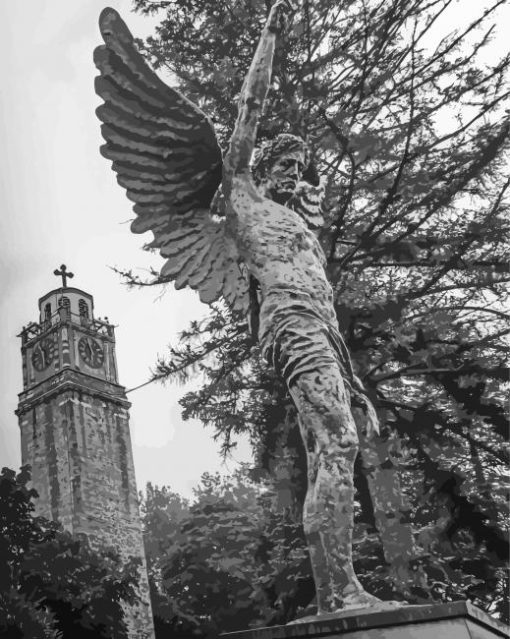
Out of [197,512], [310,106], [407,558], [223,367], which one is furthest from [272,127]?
[197,512]

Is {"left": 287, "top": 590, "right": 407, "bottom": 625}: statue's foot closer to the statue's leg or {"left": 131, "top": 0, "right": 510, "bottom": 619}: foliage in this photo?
the statue's leg

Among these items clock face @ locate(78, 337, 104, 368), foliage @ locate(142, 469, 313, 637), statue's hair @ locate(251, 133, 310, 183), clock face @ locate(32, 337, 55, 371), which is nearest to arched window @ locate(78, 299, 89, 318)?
clock face @ locate(78, 337, 104, 368)

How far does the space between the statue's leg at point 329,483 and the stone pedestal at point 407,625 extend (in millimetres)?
146

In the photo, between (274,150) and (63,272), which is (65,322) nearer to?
(63,272)

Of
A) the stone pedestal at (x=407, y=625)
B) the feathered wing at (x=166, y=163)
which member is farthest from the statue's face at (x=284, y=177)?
the stone pedestal at (x=407, y=625)

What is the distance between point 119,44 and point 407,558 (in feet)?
11.9

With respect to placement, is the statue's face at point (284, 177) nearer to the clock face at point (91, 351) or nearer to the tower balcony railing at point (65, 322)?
the tower balcony railing at point (65, 322)

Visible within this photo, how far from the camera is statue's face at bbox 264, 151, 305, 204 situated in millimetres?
3436

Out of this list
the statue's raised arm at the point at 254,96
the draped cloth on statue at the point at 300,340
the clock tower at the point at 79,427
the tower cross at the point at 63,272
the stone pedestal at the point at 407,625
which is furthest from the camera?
the clock tower at the point at 79,427

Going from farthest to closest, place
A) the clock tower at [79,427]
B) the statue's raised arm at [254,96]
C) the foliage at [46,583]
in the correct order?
the clock tower at [79,427] → the foliage at [46,583] → the statue's raised arm at [254,96]

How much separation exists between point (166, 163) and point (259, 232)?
76 cm

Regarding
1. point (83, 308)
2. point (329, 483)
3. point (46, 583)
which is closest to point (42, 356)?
point (83, 308)

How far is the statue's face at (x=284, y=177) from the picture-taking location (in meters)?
3.44

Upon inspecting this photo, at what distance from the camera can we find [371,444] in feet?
16.9
